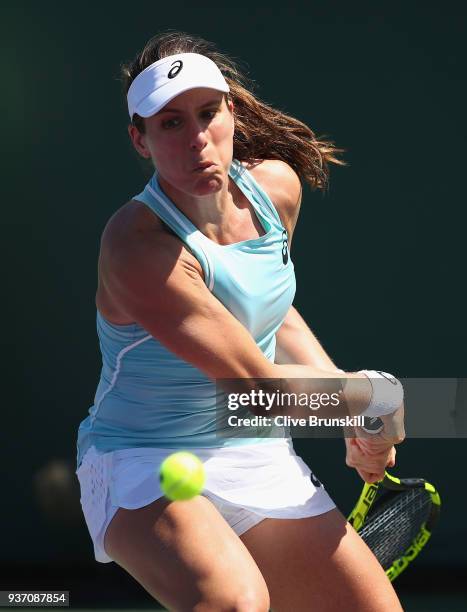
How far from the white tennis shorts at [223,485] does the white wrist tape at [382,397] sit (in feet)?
0.83

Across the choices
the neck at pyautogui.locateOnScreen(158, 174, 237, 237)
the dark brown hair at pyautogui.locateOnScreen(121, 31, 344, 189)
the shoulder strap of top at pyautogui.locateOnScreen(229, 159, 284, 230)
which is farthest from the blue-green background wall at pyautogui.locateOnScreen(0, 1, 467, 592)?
the neck at pyautogui.locateOnScreen(158, 174, 237, 237)

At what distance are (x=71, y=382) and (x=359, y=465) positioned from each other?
6.81ft

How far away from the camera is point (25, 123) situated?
15.4ft

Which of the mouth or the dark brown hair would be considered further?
the dark brown hair

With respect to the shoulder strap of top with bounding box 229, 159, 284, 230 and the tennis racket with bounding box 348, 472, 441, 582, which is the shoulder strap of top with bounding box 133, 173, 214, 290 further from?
the tennis racket with bounding box 348, 472, 441, 582

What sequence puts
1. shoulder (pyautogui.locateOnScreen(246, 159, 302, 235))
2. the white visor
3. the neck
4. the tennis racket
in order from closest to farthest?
1. the white visor
2. the neck
3. shoulder (pyautogui.locateOnScreen(246, 159, 302, 235))
4. the tennis racket

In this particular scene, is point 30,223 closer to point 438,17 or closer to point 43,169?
point 43,169

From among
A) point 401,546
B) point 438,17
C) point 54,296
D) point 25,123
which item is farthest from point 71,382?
point 438,17

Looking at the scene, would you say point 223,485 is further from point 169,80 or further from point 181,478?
point 169,80

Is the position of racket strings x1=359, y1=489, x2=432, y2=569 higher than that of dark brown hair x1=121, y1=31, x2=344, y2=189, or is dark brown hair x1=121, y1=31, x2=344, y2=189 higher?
dark brown hair x1=121, y1=31, x2=344, y2=189

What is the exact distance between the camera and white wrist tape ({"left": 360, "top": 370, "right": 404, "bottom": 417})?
2.77 metres

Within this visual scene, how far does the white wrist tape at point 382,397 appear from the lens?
277cm

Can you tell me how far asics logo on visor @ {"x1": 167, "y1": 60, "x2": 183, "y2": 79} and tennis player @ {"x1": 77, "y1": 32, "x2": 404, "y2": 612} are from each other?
1cm

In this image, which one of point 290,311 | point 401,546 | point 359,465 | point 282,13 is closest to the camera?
point 359,465
